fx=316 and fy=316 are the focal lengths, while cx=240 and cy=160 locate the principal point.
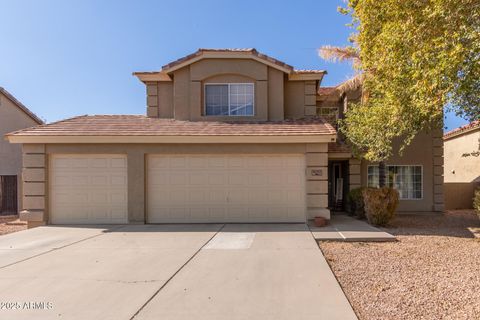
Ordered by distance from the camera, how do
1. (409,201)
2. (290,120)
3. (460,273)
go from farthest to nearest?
(409,201) → (290,120) → (460,273)

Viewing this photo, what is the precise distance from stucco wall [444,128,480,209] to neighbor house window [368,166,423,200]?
122 inches

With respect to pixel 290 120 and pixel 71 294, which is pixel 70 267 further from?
pixel 290 120

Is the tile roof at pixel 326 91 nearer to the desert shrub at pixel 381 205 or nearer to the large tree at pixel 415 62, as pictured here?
the large tree at pixel 415 62

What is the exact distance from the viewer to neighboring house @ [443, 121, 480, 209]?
16.2m

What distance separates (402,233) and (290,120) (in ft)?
18.1

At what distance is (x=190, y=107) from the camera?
41.4 feet

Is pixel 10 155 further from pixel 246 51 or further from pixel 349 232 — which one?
pixel 349 232

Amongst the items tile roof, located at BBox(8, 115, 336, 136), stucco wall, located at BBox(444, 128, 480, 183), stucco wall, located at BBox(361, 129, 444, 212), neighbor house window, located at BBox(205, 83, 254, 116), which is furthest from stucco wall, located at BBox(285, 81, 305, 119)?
stucco wall, located at BBox(444, 128, 480, 183)

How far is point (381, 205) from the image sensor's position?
10.4m

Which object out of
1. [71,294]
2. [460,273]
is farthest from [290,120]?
[71,294]

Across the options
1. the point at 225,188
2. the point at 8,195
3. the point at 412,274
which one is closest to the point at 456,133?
the point at 225,188

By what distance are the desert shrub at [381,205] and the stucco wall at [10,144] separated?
16.6 meters

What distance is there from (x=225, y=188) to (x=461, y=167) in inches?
636

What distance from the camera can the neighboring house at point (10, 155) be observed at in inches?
647
